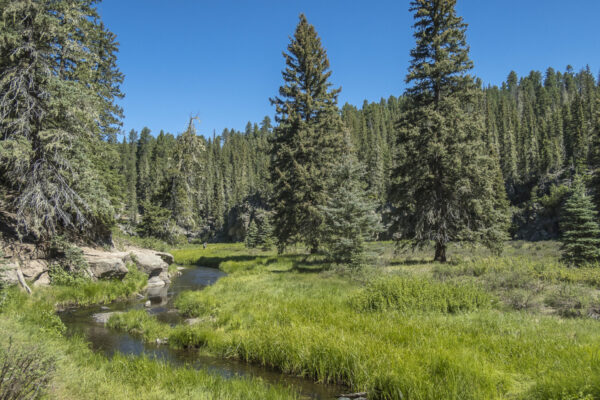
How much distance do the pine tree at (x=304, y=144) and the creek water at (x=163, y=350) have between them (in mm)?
11471

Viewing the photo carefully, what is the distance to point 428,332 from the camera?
7871mm

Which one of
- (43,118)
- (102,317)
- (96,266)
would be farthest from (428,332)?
(43,118)

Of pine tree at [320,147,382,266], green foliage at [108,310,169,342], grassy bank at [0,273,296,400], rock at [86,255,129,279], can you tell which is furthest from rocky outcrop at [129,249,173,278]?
pine tree at [320,147,382,266]

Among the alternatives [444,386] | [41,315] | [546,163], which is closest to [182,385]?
[444,386]

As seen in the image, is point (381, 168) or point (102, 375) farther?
point (381, 168)

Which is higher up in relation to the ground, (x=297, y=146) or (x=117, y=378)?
(x=297, y=146)

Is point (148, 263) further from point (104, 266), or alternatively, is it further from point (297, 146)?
point (297, 146)

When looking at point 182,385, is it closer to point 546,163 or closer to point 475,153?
point 475,153

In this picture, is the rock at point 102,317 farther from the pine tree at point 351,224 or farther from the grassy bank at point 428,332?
the pine tree at point 351,224

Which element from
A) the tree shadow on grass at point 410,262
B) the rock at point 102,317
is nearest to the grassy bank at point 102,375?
the rock at point 102,317

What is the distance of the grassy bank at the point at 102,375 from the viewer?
523 centimetres

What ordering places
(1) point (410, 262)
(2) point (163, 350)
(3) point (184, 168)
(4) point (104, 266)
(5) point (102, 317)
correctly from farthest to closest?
1. (3) point (184, 168)
2. (1) point (410, 262)
3. (4) point (104, 266)
4. (5) point (102, 317)
5. (2) point (163, 350)

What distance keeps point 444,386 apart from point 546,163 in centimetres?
7993

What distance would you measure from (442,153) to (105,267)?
60.5 feet
